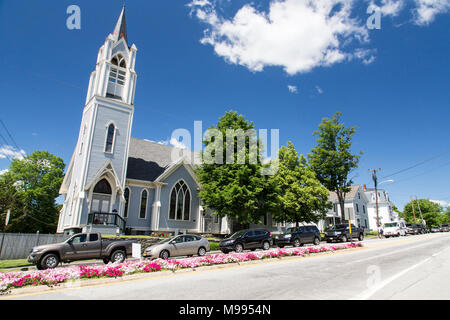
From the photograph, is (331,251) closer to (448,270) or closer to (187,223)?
(448,270)

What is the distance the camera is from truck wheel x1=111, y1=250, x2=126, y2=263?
14241mm

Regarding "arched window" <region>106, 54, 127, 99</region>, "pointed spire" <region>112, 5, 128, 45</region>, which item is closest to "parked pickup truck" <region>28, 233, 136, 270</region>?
"arched window" <region>106, 54, 127, 99</region>

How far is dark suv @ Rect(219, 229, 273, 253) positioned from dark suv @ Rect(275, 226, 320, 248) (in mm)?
2193

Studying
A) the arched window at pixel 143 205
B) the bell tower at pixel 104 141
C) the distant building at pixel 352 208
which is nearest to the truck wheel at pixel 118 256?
the bell tower at pixel 104 141

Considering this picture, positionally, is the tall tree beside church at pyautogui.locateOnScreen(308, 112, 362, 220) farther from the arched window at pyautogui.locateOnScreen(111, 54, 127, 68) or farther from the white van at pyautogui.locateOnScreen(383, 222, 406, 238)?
the arched window at pyautogui.locateOnScreen(111, 54, 127, 68)

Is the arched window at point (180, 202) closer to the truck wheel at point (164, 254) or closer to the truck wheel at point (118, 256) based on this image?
the truck wheel at point (164, 254)

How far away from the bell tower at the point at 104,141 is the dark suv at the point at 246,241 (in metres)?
9.41

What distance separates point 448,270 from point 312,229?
13.3 meters

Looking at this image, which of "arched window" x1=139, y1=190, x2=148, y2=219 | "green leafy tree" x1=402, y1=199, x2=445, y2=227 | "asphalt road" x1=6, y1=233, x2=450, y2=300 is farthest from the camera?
"green leafy tree" x1=402, y1=199, x2=445, y2=227

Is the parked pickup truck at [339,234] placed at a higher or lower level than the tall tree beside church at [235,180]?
lower

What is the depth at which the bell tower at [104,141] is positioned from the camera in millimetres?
22312

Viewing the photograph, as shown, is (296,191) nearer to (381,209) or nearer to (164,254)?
(164,254)

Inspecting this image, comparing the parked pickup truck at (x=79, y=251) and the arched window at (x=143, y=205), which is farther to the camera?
the arched window at (x=143, y=205)
